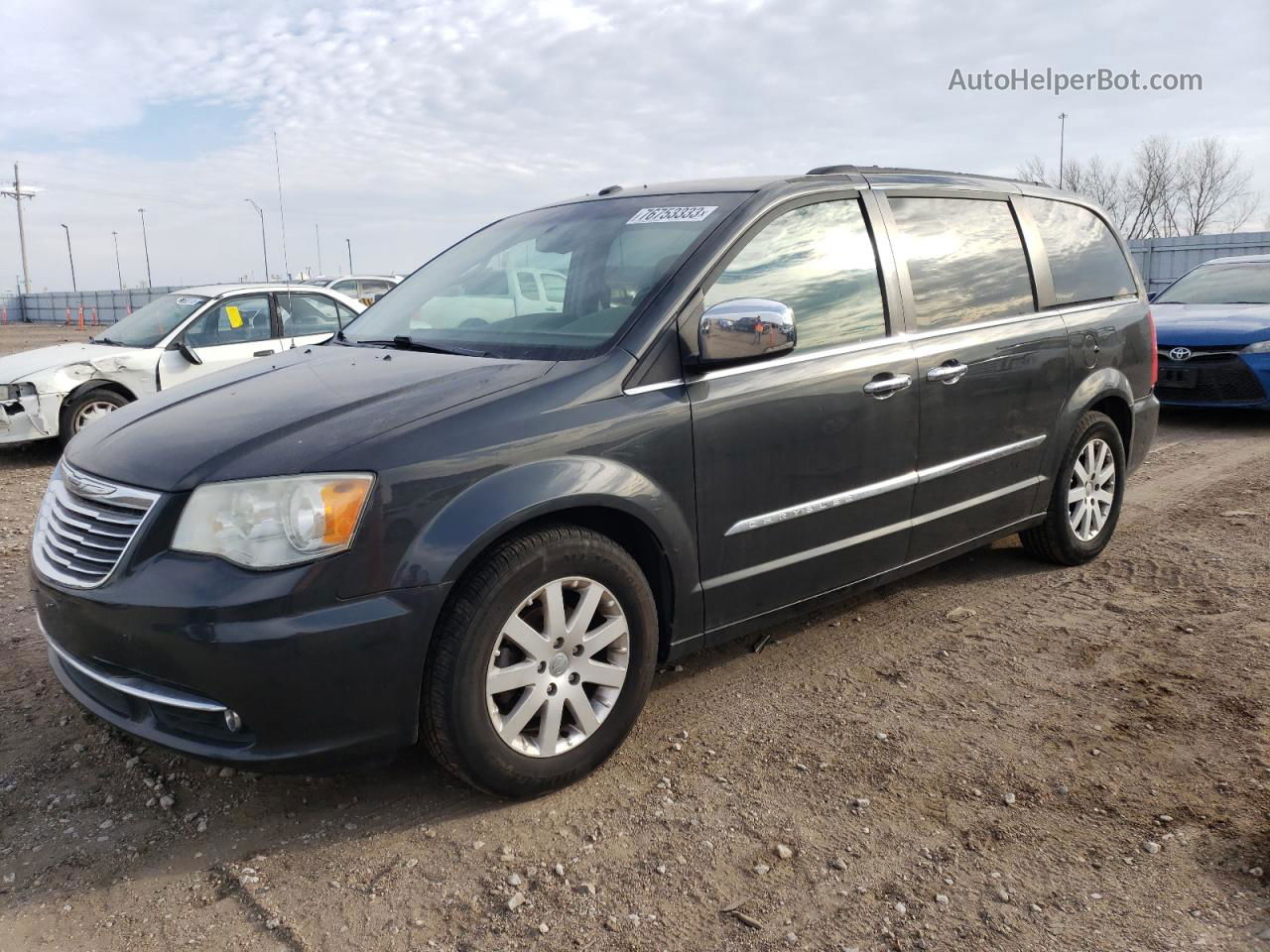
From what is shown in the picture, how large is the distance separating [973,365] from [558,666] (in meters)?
2.20

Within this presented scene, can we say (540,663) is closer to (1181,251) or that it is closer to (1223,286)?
(1223,286)

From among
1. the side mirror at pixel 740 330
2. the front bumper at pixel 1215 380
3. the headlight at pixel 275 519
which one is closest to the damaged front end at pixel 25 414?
the headlight at pixel 275 519

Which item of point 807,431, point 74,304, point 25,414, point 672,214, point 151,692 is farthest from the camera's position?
point 74,304

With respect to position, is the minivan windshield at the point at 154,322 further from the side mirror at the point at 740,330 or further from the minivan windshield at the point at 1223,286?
the minivan windshield at the point at 1223,286

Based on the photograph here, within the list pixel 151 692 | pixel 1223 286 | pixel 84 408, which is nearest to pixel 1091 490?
pixel 151 692

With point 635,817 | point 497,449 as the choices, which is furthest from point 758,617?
point 497,449

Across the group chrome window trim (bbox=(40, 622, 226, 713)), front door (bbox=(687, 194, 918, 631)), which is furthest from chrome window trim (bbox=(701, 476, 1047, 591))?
chrome window trim (bbox=(40, 622, 226, 713))

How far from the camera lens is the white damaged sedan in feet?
27.5

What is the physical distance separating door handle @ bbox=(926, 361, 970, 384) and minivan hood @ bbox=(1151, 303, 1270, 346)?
616 centimetres

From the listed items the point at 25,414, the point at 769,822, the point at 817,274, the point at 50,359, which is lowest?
the point at 769,822

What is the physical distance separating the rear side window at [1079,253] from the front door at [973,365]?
0.24 meters

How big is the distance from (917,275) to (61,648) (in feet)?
10.5

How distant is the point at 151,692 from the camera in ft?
8.66

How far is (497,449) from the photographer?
279 cm
